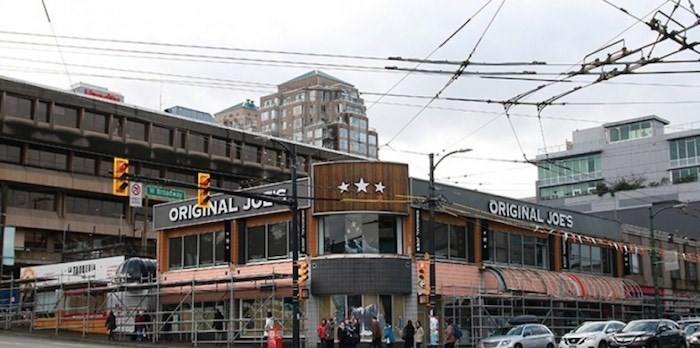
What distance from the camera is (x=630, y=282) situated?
50875 mm

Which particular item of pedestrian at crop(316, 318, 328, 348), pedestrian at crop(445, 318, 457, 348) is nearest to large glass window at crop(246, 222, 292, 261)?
pedestrian at crop(316, 318, 328, 348)

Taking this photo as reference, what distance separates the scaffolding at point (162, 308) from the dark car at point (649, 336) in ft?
44.0

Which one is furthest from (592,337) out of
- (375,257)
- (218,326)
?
(218,326)

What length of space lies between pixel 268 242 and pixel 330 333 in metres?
6.47

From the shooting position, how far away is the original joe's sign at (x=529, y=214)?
42.6 meters

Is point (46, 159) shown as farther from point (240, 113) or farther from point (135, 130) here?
point (240, 113)

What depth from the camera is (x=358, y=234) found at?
1447 inches

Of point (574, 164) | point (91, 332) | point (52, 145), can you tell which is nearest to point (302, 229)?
point (91, 332)

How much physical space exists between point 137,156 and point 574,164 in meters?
53.8

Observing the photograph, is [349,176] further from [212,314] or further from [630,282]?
[630,282]

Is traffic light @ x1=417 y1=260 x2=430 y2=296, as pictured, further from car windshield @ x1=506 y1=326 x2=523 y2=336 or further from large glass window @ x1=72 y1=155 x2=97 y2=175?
large glass window @ x1=72 y1=155 x2=97 y2=175

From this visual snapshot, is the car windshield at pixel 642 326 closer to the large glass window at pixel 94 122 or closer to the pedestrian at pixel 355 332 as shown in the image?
the pedestrian at pixel 355 332

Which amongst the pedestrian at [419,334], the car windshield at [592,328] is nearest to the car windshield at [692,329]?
the car windshield at [592,328]

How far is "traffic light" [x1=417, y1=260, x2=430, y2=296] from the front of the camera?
36.7 metres
